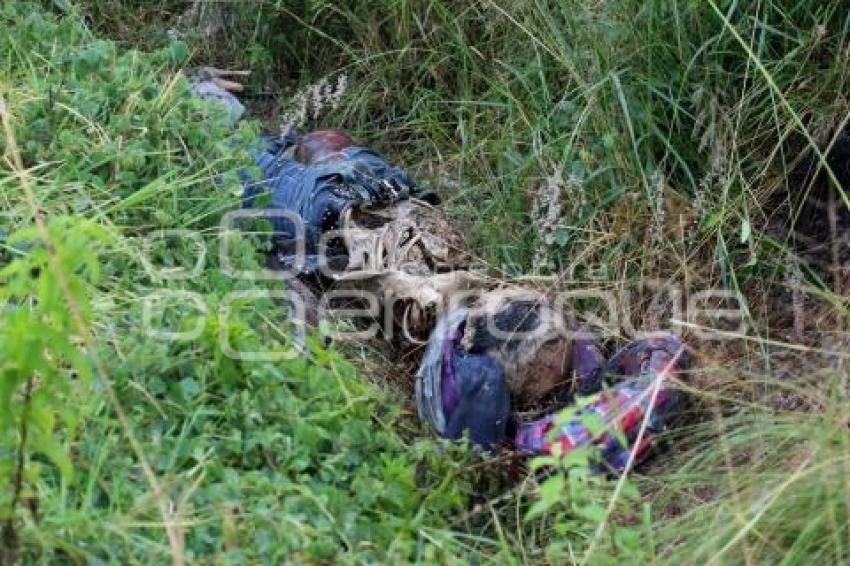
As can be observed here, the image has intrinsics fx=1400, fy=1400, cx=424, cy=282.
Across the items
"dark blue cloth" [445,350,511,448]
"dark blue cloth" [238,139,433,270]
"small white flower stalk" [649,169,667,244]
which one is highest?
"small white flower stalk" [649,169,667,244]

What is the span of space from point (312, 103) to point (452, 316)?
1.36 metres

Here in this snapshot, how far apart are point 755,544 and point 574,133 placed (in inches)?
61.2

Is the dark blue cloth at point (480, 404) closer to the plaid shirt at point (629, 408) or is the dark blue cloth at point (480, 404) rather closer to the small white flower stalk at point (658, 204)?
the plaid shirt at point (629, 408)

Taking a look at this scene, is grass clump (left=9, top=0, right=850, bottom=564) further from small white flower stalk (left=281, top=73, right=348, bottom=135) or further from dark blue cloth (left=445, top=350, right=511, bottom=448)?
dark blue cloth (left=445, top=350, right=511, bottom=448)

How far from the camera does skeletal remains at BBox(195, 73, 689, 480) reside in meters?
3.03

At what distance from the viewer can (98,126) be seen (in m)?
3.69

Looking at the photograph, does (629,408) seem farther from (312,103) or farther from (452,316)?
(312,103)

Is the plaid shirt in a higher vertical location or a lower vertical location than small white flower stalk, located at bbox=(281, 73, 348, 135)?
lower

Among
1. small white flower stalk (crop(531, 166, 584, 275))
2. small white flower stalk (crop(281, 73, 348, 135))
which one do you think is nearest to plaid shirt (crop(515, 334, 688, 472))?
small white flower stalk (crop(531, 166, 584, 275))

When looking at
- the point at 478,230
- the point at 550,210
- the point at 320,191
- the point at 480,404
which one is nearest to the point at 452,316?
the point at 480,404

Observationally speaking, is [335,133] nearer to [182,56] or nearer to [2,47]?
[182,56]

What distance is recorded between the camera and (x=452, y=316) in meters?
3.35

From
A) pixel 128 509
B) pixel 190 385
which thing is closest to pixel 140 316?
pixel 190 385

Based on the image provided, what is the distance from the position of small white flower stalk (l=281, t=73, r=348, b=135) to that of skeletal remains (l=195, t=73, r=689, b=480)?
0.11 m
